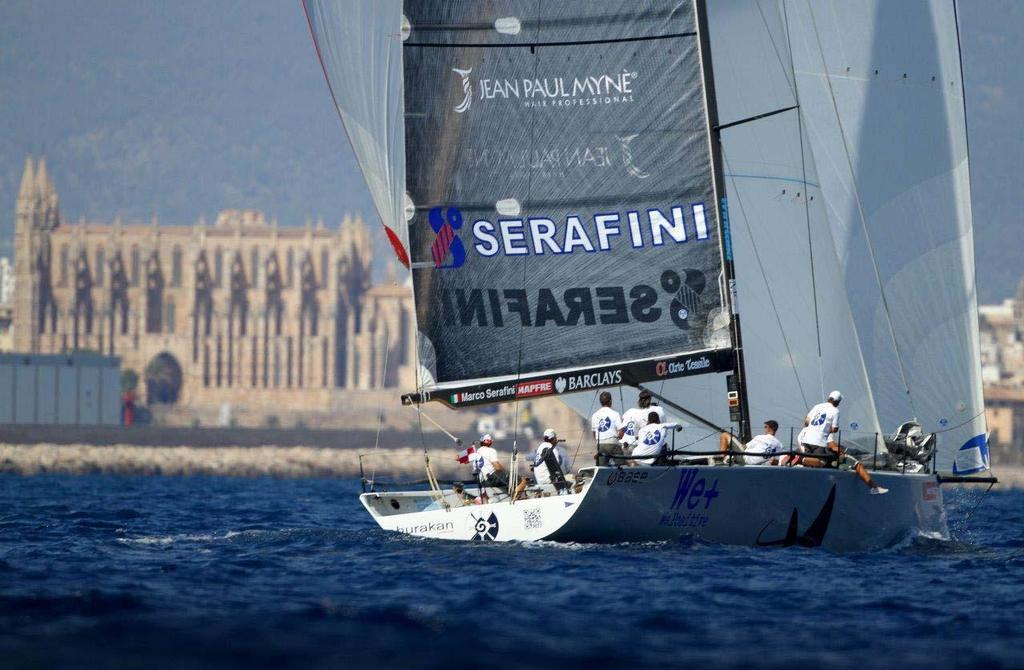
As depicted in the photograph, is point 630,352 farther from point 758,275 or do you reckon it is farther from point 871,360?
point 871,360

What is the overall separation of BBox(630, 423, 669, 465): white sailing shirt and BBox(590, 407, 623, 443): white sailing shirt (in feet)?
1.51

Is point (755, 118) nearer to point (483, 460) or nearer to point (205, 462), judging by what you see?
point (483, 460)

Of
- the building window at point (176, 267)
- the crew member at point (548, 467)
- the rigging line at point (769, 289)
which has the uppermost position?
the building window at point (176, 267)

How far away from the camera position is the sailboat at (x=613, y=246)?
18984mm

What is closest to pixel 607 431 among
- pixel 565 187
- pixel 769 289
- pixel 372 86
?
pixel 565 187

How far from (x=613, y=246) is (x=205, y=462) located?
71328 millimetres

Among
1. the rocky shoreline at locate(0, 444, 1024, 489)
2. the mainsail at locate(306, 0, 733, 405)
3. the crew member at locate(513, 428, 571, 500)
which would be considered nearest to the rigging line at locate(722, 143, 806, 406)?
the mainsail at locate(306, 0, 733, 405)

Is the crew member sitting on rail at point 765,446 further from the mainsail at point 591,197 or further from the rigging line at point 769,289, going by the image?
the rigging line at point 769,289

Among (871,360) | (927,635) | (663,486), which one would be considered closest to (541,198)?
(663,486)

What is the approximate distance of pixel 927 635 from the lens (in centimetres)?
1378

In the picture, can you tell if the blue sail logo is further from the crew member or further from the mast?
the mast

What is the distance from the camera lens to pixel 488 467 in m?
21.0

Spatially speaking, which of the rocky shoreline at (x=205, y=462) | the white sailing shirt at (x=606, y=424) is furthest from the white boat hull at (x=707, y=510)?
the rocky shoreline at (x=205, y=462)

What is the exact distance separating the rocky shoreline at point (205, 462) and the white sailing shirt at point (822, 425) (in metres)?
Answer: 59.4
